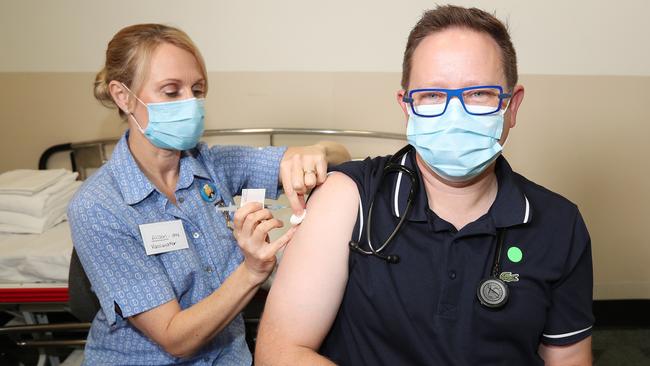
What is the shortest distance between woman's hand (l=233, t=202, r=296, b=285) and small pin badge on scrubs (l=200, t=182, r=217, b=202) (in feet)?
1.22

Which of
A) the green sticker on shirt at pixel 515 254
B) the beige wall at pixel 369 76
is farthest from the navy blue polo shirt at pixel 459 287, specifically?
the beige wall at pixel 369 76

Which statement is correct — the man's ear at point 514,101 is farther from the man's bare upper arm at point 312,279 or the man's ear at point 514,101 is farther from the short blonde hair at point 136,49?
the short blonde hair at point 136,49

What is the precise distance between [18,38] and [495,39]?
2679 mm

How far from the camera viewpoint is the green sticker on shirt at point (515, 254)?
1.00 meters

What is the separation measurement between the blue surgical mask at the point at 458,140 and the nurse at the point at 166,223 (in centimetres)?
25

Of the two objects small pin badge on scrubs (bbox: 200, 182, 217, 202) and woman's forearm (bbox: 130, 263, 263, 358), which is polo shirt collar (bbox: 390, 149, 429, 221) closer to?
woman's forearm (bbox: 130, 263, 263, 358)

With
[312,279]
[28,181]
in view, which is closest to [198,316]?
[312,279]

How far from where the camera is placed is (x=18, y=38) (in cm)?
264

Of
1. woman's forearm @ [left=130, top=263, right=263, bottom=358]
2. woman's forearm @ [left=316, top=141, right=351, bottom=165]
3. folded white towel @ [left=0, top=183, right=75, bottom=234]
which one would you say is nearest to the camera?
woman's forearm @ [left=130, top=263, right=263, bottom=358]

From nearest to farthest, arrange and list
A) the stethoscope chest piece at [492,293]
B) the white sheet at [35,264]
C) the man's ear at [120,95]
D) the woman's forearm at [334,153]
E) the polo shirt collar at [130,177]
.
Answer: the stethoscope chest piece at [492,293], the polo shirt collar at [130,177], the man's ear at [120,95], the woman's forearm at [334,153], the white sheet at [35,264]

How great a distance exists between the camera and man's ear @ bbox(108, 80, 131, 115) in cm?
137

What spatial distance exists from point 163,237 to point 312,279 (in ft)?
1.61

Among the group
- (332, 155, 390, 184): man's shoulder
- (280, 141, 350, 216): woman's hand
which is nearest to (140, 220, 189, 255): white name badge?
(280, 141, 350, 216): woman's hand

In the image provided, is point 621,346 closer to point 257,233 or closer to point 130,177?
point 257,233
